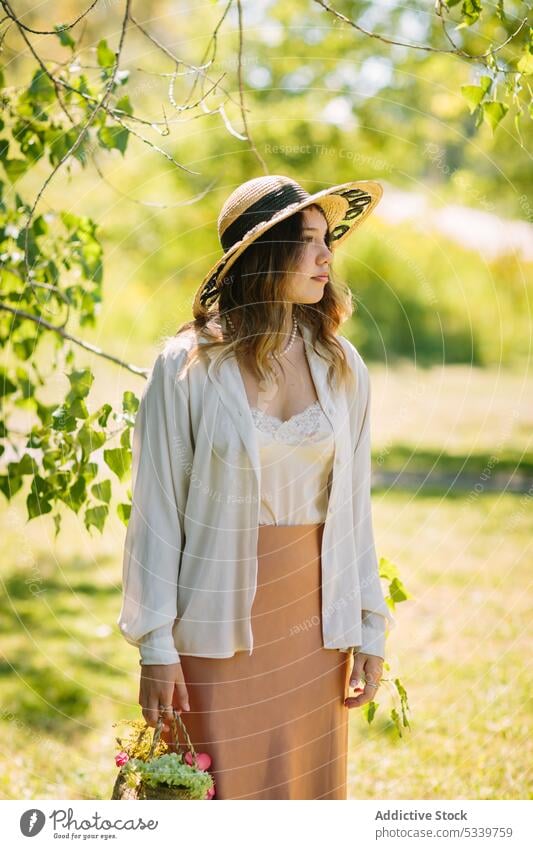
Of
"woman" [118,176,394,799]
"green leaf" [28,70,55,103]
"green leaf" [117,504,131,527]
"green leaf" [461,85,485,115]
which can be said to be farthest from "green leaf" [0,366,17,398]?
"green leaf" [461,85,485,115]

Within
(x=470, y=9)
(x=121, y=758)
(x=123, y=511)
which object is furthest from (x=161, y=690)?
(x=470, y=9)

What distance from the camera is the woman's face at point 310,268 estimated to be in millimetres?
2234

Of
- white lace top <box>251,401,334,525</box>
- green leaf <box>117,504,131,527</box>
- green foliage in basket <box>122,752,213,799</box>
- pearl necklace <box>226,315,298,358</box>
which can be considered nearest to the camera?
A: green foliage in basket <box>122,752,213,799</box>

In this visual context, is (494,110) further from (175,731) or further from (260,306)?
(175,731)

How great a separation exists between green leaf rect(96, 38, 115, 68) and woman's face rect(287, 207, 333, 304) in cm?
96

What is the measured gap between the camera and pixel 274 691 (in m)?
2.22

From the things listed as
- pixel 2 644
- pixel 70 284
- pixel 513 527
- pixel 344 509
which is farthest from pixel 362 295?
pixel 344 509

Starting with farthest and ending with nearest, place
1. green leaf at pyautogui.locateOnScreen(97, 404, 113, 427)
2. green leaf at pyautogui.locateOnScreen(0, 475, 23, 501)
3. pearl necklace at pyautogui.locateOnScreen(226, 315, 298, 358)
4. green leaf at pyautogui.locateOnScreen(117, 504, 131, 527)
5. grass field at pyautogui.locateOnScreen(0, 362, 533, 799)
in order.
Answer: grass field at pyautogui.locateOnScreen(0, 362, 533, 799)
green leaf at pyautogui.locateOnScreen(0, 475, 23, 501)
green leaf at pyautogui.locateOnScreen(117, 504, 131, 527)
green leaf at pyautogui.locateOnScreen(97, 404, 113, 427)
pearl necklace at pyautogui.locateOnScreen(226, 315, 298, 358)

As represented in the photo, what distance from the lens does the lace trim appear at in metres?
2.17

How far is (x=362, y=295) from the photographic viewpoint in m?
11.8

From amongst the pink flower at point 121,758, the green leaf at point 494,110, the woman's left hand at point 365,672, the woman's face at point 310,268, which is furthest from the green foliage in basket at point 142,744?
the green leaf at point 494,110
